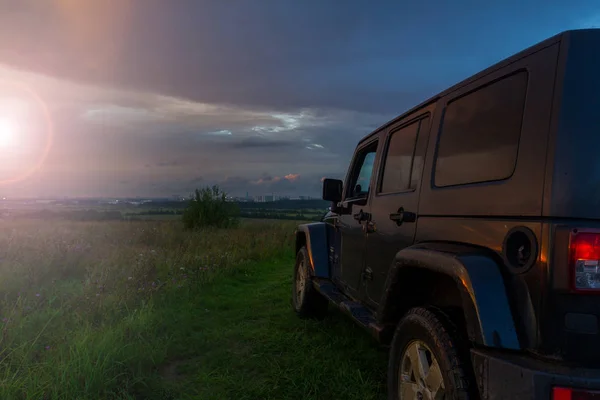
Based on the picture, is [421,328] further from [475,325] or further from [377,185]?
[377,185]

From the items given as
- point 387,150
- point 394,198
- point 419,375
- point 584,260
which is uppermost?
point 387,150

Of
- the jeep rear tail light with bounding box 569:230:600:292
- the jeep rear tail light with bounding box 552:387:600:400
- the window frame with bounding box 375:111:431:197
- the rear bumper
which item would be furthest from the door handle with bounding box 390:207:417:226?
the jeep rear tail light with bounding box 552:387:600:400

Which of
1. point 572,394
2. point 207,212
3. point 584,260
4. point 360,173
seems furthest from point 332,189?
point 207,212

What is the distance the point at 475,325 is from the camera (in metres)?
1.95

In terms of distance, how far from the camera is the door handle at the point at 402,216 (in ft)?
9.39

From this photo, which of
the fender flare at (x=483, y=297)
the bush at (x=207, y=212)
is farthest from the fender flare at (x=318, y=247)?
the bush at (x=207, y=212)

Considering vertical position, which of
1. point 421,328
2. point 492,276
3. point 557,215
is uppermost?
point 557,215

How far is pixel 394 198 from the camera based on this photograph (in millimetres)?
3281

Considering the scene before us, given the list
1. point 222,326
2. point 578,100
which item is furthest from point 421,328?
point 222,326

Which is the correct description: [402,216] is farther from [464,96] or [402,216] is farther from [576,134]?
[576,134]

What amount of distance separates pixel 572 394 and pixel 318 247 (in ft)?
12.0

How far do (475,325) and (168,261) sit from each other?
700cm

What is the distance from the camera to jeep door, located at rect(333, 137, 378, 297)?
3.95 meters

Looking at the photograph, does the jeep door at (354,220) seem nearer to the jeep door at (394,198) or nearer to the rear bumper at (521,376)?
the jeep door at (394,198)
